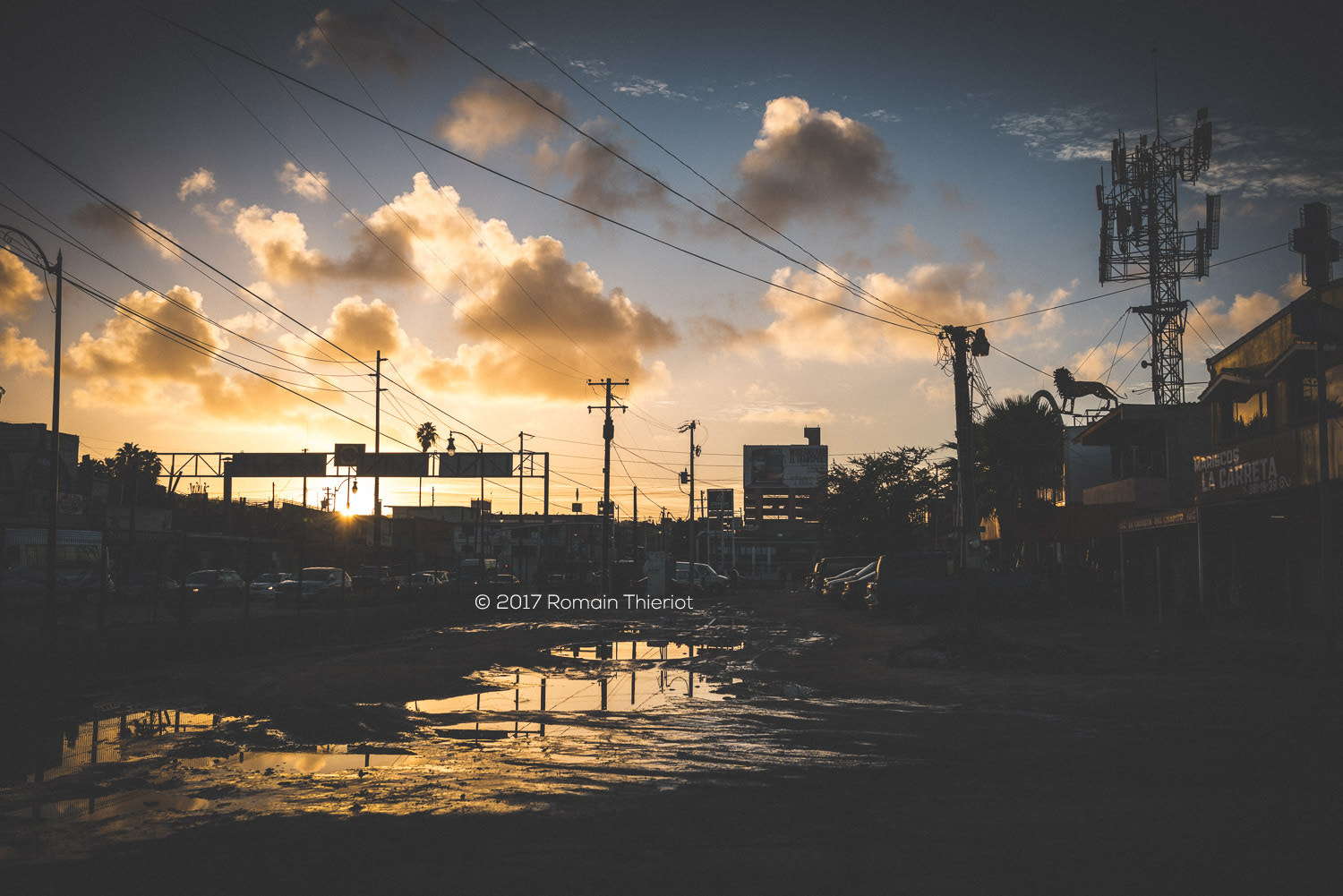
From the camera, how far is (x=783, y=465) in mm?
121688

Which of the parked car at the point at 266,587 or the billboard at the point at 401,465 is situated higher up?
the billboard at the point at 401,465

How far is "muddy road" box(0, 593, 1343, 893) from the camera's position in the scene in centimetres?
529

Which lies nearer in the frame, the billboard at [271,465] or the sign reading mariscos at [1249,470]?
the sign reading mariscos at [1249,470]

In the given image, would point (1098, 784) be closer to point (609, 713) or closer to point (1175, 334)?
point (609, 713)

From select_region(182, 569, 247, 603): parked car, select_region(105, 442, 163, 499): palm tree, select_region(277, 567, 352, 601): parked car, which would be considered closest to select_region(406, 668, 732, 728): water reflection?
select_region(182, 569, 247, 603): parked car

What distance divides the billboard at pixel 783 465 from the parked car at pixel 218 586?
285ft

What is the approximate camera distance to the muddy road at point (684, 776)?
208 inches

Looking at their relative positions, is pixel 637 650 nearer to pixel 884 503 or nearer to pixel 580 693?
pixel 580 693

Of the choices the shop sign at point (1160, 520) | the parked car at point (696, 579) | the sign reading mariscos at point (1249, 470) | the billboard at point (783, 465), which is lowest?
the parked car at point (696, 579)

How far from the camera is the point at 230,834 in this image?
597 cm

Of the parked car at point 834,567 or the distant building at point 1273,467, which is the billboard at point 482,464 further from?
the distant building at point 1273,467

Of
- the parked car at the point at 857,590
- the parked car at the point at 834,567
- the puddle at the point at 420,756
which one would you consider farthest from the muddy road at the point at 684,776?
the parked car at the point at 834,567

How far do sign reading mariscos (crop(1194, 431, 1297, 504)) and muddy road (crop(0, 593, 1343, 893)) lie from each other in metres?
5.35

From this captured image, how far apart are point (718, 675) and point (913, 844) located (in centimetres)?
1003
